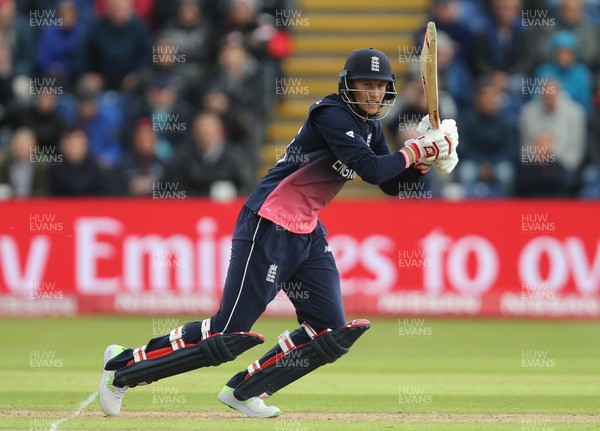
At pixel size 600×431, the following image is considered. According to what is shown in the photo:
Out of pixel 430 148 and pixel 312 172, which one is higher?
pixel 430 148

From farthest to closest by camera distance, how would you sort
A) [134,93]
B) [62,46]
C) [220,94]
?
[62,46] < [134,93] < [220,94]

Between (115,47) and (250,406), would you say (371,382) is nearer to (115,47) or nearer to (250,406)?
(250,406)

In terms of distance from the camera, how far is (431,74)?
8.59 m

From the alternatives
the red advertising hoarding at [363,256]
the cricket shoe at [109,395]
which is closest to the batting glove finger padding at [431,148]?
the cricket shoe at [109,395]

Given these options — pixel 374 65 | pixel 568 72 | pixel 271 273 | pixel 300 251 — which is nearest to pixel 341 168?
pixel 300 251

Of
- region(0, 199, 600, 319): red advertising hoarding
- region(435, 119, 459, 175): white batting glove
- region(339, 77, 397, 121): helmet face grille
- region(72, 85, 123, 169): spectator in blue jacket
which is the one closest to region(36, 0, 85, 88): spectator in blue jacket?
region(72, 85, 123, 169): spectator in blue jacket

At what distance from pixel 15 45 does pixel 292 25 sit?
4234 mm

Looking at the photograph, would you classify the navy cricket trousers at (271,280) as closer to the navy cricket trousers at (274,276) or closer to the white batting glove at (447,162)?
the navy cricket trousers at (274,276)

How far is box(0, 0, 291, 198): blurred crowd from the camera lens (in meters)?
16.5

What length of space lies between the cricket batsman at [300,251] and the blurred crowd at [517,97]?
7.33m

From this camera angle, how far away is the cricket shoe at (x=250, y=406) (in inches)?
347

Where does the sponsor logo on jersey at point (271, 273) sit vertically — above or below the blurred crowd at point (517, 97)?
below

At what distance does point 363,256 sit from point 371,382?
15.0 ft

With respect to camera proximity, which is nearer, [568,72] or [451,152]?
[451,152]
